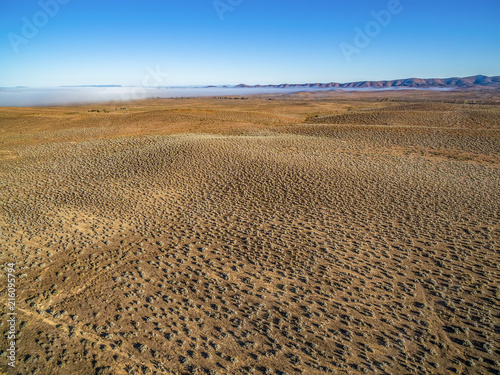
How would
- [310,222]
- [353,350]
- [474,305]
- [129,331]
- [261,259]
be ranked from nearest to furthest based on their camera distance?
[353,350], [129,331], [474,305], [261,259], [310,222]

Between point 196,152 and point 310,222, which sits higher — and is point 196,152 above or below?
above

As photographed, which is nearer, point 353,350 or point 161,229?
point 353,350

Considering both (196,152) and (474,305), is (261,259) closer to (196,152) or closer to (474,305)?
(474,305)

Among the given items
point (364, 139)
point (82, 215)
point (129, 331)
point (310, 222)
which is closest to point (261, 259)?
point (310, 222)

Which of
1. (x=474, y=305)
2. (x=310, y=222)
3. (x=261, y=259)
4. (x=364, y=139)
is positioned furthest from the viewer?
(x=364, y=139)

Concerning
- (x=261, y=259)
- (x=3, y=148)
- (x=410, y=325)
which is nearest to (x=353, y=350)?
(x=410, y=325)

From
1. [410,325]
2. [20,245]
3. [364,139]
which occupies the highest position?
[364,139]

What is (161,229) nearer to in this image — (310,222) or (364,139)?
(310,222)
